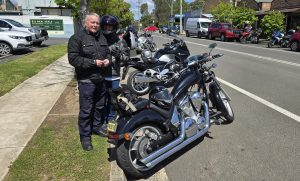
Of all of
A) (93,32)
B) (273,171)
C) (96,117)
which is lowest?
(273,171)

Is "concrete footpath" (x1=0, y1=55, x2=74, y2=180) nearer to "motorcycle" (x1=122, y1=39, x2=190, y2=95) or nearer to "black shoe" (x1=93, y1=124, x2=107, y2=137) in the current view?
"black shoe" (x1=93, y1=124, x2=107, y2=137)

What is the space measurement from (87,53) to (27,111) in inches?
108

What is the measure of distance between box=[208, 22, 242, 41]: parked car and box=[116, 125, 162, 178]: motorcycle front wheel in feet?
93.6

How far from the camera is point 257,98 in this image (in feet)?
26.0

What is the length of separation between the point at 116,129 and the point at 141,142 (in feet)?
1.26

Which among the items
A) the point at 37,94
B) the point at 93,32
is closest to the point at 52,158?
the point at 93,32

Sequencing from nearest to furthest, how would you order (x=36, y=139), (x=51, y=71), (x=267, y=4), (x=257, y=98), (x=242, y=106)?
(x=36, y=139) < (x=242, y=106) < (x=257, y=98) < (x=51, y=71) < (x=267, y=4)

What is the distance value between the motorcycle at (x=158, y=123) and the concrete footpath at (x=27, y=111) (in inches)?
11.2

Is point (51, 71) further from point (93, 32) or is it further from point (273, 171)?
point (273, 171)

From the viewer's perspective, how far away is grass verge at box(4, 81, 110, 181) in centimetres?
405

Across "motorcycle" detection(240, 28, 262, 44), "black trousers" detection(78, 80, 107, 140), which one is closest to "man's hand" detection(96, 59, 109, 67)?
"black trousers" detection(78, 80, 107, 140)

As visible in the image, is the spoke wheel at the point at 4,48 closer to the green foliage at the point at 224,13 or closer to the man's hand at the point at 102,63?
the man's hand at the point at 102,63

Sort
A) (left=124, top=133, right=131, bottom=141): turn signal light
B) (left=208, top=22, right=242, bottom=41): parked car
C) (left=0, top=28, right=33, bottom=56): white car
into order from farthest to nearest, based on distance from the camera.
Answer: (left=208, top=22, right=242, bottom=41): parked car → (left=0, top=28, right=33, bottom=56): white car → (left=124, top=133, right=131, bottom=141): turn signal light

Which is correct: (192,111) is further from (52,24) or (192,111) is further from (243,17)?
(52,24)
